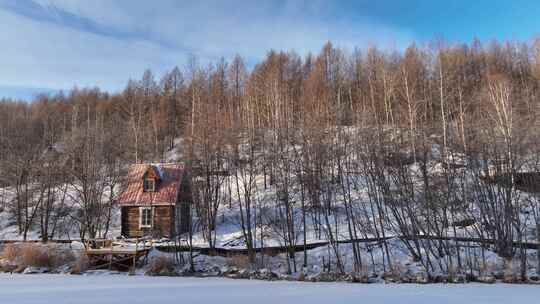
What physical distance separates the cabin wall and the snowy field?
9570mm

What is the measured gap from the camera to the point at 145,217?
85.7 feet

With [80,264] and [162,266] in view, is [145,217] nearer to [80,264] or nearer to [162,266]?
[80,264]

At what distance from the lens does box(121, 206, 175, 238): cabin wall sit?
83.7ft

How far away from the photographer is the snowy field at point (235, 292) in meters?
11.1

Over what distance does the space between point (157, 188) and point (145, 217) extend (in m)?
2.03

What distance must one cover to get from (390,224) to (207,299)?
36.1 ft

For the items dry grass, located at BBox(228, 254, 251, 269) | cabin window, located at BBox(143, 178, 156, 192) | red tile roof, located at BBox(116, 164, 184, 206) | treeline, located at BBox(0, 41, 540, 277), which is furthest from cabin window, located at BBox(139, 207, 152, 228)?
dry grass, located at BBox(228, 254, 251, 269)

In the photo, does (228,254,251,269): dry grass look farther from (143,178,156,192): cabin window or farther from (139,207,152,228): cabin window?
(143,178,156,192): cabin window

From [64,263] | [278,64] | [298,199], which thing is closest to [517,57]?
[278,64]

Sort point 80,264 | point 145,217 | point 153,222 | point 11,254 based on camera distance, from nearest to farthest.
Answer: point 80,264
point 11,254
point 153,222
point 145,217

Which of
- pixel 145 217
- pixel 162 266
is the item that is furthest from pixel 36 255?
pixel 145 217

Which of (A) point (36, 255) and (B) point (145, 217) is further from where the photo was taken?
(B) point (145, 217)

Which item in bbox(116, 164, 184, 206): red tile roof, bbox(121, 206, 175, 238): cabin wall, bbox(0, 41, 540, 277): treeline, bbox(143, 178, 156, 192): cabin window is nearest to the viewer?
bbox(0, 41, 540, 277): treeline

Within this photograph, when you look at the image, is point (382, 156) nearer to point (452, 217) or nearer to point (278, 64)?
point (452, 217)
